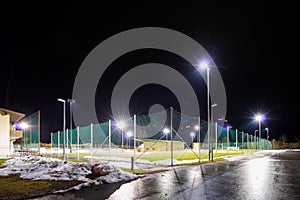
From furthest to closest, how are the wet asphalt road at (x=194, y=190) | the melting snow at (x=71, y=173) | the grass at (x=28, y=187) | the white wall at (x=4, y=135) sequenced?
the white wall at (x=4, y=135), the melting snow at (x=71, y=173), the grass at (x=28, y=187), the wet asphalt road at (x=194, y=190)

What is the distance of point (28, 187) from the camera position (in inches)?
357

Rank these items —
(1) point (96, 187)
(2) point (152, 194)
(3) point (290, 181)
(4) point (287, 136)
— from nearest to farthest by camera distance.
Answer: (2) point (152, 194), (1) point (96, 187), (3) point (290, 181), (4) point (287, 136)

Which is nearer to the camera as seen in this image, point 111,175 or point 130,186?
point 130,186

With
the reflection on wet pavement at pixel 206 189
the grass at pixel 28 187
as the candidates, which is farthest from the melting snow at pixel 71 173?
the reflection on wet pavement at pixel 206 189

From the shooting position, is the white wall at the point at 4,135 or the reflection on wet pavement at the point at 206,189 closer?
the reflection on wet pavement at the point at 206,189

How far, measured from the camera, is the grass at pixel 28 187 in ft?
26.3

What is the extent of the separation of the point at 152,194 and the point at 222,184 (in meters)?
3.09

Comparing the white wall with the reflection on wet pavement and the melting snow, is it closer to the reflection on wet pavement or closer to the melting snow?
the melting snow

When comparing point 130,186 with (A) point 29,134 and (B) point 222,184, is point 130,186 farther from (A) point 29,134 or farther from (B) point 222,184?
(A) point 29,134

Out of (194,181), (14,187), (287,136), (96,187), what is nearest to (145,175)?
(194,181)

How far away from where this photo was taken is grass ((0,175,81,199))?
8023 mm

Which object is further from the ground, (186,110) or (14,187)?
(186,110)

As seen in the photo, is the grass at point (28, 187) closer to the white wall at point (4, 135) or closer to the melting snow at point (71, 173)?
the melting snow at point (71, 173)

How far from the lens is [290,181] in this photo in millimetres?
10602
